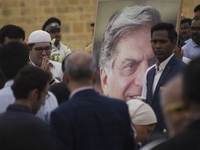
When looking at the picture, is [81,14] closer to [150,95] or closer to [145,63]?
[145,63]

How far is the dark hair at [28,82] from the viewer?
17.6ft

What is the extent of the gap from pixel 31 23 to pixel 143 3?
1040 centimetres

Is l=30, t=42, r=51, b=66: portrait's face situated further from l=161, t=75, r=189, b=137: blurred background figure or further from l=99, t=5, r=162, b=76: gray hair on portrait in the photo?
l=161, t=75, r=189, b=137: blurred background figure

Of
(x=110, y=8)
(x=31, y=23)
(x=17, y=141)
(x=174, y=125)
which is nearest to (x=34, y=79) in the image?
(x=17, y=141)

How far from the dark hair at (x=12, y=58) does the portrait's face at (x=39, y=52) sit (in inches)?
88.9

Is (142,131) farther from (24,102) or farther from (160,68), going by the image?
(160,68)

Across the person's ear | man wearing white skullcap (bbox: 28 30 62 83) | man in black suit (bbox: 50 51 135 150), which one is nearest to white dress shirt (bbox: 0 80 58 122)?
man in black suit (bbox: 50 51 135 150)

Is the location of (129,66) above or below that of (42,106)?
below

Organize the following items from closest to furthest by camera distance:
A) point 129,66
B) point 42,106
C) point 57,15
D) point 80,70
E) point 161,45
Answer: point 80,70
point 42,106
point 161,45
point 129,66
point 57,15

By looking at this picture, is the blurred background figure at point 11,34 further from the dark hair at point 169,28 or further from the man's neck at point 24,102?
the man's neck at point 24,102

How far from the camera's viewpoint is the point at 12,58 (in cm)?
643

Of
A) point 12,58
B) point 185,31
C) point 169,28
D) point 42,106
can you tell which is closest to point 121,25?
point 169,28

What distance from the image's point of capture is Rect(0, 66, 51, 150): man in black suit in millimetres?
5098

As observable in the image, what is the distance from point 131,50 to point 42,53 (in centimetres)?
106
